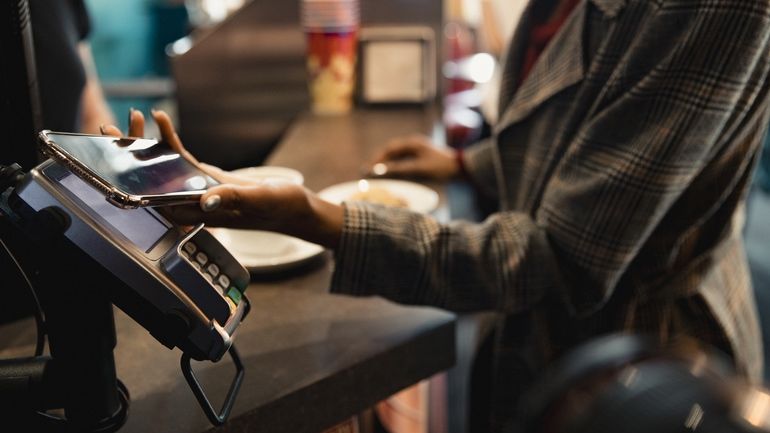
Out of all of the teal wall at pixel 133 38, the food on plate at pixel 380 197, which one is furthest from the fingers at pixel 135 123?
the teal wall at pixel 133 38

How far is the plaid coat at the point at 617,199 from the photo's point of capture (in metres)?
0.87

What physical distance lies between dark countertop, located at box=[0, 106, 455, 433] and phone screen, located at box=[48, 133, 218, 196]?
232mm

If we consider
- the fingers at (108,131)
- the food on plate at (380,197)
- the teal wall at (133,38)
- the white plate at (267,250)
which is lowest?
the teal wall at (133,38)

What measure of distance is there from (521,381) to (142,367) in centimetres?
67

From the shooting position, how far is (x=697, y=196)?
997mm

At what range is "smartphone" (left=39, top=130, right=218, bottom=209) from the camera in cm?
59

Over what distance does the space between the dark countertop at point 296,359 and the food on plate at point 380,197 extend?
7.9 inches

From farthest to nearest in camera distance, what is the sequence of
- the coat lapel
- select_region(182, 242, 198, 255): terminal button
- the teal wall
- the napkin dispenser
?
the teal wall < the napkin dispenser < the coat lapel < select_region(182, 242, 198, 255): terminal button

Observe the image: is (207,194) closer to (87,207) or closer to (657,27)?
(87,207)

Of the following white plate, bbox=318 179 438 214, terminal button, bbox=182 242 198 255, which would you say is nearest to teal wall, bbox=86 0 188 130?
white plate, bbox=318 179 438 214

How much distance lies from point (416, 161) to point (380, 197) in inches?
11.4

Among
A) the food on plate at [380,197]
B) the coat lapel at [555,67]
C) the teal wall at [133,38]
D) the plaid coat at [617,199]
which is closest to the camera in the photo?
the plaid coat at [617,199]

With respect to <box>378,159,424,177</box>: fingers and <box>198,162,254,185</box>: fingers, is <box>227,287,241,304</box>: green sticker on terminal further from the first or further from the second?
<box>378,159,424,177</box>: fingers

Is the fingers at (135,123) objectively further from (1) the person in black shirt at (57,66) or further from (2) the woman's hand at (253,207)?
(1) the person in black shirt at (57,66)
